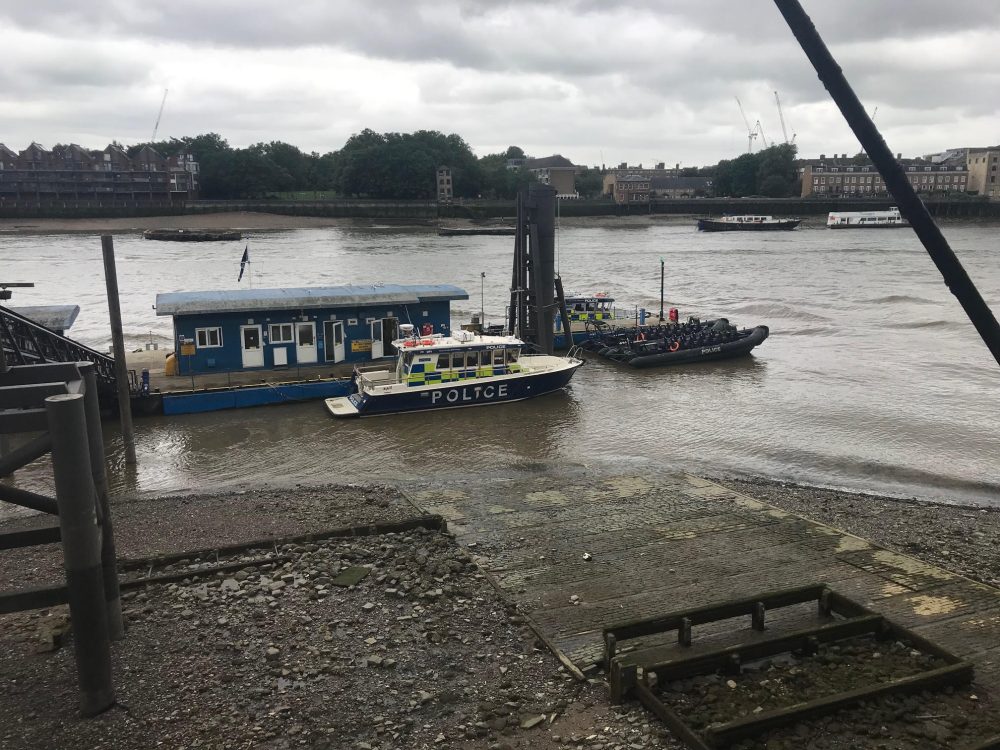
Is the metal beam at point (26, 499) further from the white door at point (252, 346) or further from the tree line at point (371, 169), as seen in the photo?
the tree line at point (371, 169)

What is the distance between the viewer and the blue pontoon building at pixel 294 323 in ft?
84.4

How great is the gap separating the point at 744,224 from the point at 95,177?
111 m

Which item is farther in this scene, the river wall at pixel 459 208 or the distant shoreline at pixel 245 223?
the river wall at pixel 459 208

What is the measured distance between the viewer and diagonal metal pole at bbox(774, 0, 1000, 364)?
8.55 metres

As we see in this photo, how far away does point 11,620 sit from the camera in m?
10.4

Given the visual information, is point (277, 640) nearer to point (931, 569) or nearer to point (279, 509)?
point (279, 509)

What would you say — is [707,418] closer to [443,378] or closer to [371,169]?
[443,378]

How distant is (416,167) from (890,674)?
14227 centimetres

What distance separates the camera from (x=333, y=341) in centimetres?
2748

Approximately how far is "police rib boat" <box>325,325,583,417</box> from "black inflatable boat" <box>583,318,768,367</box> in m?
7.63

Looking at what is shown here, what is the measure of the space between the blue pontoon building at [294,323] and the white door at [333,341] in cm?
3

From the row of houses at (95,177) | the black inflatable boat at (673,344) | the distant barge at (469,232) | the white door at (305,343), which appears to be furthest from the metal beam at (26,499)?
the row of houses at (95,177)

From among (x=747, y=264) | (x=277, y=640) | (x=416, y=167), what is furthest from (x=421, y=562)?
(x=416, y=167)

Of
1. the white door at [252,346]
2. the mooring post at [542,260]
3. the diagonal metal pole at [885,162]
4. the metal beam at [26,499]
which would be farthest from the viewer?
the mooring post at [542,260]
